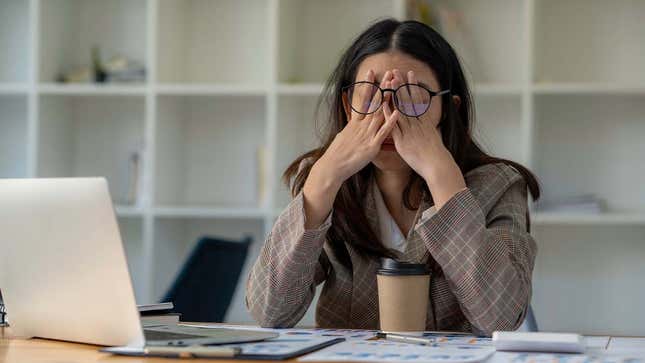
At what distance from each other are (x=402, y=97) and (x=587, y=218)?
1.73m

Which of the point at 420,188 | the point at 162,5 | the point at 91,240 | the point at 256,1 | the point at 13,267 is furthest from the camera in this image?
the point at 256,1

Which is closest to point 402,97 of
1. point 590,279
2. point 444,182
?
point 444,182

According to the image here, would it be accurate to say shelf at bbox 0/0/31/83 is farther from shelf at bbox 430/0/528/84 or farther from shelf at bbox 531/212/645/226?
shelf at bbox 531/212/645/226

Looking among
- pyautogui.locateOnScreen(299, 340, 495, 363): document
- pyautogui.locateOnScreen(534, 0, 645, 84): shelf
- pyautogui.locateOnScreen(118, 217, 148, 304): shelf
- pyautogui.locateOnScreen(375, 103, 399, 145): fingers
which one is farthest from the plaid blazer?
pyautogui.locateOnScreen(118, 217, 148, 304): shelf

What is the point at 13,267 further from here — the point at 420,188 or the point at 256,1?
the point at 256,1

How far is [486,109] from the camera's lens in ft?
→ 11.8

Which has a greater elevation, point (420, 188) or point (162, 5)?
point (162, 5)

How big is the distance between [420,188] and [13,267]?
2.58ft

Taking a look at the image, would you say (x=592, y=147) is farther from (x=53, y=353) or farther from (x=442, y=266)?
(x=53, y=353)

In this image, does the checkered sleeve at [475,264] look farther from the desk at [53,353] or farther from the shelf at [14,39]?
the shelf at [14,39]

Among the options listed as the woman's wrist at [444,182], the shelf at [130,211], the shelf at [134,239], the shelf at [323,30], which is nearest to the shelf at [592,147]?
the shelf at [323,30]

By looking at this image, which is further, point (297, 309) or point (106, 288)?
point (297, 309)

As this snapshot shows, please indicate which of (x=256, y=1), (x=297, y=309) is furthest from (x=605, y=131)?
(x=297, y=309)

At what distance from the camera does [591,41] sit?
3.53m
